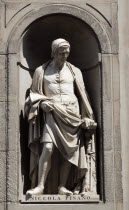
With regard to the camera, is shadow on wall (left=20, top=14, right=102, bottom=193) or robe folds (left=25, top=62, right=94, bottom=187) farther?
shadow on wall (left=20, top=14, right=102, bottom=193)

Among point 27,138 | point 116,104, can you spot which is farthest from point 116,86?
point 27,138

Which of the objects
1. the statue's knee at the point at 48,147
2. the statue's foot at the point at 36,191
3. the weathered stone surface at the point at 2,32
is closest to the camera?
the statue's foot at the point at 36,191

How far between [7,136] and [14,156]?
310mm

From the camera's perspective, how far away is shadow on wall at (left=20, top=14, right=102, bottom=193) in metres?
15.1

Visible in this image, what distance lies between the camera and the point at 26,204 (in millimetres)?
14516

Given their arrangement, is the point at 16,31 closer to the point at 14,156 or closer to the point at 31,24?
the point at 31,24

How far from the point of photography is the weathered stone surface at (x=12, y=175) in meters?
14.6

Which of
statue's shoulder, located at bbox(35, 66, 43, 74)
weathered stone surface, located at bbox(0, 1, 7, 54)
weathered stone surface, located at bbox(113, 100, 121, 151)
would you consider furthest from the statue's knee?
weathered stone surface, located at bbox(0, 1, 7, 54)

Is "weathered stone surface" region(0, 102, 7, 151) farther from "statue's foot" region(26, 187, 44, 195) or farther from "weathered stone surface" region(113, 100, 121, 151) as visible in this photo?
"weathered stone surface" region(113, 100, 121, 151)

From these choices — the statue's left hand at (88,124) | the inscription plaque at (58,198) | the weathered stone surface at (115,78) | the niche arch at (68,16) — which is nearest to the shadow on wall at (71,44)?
the niche arch at (68,16)

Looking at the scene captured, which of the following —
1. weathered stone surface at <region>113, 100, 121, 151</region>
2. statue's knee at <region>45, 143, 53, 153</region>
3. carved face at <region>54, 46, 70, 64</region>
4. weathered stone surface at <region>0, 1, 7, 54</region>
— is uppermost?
weathered stone surface at <region>0, 1, 7, 54</region>

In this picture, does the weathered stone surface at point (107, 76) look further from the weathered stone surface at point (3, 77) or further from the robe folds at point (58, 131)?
the weathered stone surface at point (3, 77)

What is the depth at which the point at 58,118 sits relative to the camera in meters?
14.8

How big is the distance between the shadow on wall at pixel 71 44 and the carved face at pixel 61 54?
1.50 ft
